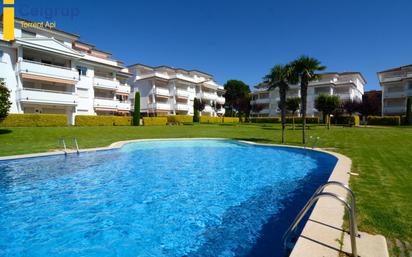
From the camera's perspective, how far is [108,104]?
125ft

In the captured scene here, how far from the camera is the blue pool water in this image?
499 cm

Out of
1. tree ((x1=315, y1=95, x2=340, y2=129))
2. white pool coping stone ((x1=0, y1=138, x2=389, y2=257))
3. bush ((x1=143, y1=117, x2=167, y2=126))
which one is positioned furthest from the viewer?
bush ((x1=143, y1=117, x2=167, y2=126))

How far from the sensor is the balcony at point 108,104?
36719mm

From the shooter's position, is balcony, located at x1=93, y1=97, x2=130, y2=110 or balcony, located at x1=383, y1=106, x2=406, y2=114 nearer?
balcony, located at x1=93, y1=97, x2=130, y2=110

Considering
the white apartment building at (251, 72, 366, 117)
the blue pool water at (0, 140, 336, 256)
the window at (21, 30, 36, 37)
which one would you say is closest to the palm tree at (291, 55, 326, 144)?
the blue pool water at (0, 140, 336, 256)

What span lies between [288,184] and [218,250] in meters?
5.51

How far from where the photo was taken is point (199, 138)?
24.5 metres

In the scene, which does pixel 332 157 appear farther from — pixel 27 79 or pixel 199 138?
pixel 27 79

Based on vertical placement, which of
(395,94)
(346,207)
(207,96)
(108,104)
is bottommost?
(346,207)

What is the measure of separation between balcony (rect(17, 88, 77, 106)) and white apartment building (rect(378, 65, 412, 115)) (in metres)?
66.0

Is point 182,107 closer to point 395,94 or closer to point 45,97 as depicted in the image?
point 45,97

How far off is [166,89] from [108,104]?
775 inches

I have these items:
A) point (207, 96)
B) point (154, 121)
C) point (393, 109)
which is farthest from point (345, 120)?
point (154, 121)

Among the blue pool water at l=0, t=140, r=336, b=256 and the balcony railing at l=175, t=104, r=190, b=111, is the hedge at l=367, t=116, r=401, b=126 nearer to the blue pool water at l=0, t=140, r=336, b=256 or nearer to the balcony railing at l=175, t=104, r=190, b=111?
the balcony railing at l=175, t=104, r=190, b=111
